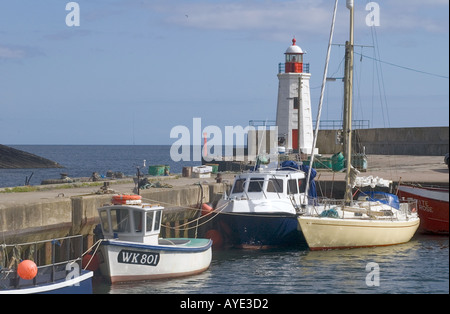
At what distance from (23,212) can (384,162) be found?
28772 mm

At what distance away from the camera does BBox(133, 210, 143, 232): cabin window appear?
64.3 feet

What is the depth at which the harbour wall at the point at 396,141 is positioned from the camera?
158 ft

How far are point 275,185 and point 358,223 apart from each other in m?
3.43

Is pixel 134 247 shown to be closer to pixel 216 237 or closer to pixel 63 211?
pixel 63 211

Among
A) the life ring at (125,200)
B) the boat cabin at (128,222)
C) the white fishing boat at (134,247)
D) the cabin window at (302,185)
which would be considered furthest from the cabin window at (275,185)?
the life ring at (125,200)

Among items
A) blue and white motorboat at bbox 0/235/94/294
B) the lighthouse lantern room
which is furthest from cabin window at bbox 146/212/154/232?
the lighthouse lantern room

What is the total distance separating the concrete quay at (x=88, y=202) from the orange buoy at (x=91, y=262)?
1902 millimetres

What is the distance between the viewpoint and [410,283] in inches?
767

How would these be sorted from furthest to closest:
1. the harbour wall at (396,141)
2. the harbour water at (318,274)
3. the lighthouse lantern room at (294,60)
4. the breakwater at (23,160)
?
the breakwater at (23,160), the lighthouse lantern room at (294,60), the harbour wall at (396,141), the harbour water at (318,274)

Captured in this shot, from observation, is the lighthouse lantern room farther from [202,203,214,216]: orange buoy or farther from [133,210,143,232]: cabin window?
[133,210,143,232]: cabin window

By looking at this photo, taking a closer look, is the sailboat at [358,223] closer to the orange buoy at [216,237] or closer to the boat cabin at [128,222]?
the orange buoy at [216,237]
